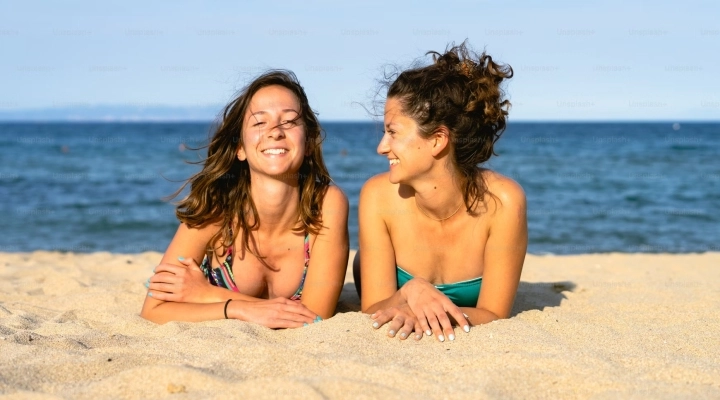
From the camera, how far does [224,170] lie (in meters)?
4.34

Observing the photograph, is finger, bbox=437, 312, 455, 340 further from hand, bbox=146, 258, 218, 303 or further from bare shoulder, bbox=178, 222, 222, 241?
bare shoulder, bbox=178, 222, 222, 241

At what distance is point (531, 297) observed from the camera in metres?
5.00

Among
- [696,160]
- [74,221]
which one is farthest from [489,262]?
[696,160]

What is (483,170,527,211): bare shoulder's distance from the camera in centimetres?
395

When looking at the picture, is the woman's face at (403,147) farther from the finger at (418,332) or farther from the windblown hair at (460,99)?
the finger at (418,332)

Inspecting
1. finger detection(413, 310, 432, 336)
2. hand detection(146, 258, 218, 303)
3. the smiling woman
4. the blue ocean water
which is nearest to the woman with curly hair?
finger detection(413, 310, 432, 336)

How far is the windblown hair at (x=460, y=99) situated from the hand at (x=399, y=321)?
2.91 feet

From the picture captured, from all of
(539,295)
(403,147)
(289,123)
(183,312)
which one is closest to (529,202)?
(539,295)

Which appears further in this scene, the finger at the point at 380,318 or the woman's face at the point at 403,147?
the woman's face at the point at 403,147

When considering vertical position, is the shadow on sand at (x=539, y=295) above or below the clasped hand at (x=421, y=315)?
below

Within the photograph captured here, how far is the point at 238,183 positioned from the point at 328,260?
2.46 ft

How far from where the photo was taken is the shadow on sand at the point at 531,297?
470 cm

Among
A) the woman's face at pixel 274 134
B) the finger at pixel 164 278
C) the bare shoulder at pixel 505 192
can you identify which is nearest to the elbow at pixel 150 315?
the finger at pixel 164 278

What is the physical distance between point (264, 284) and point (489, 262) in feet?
4.69
